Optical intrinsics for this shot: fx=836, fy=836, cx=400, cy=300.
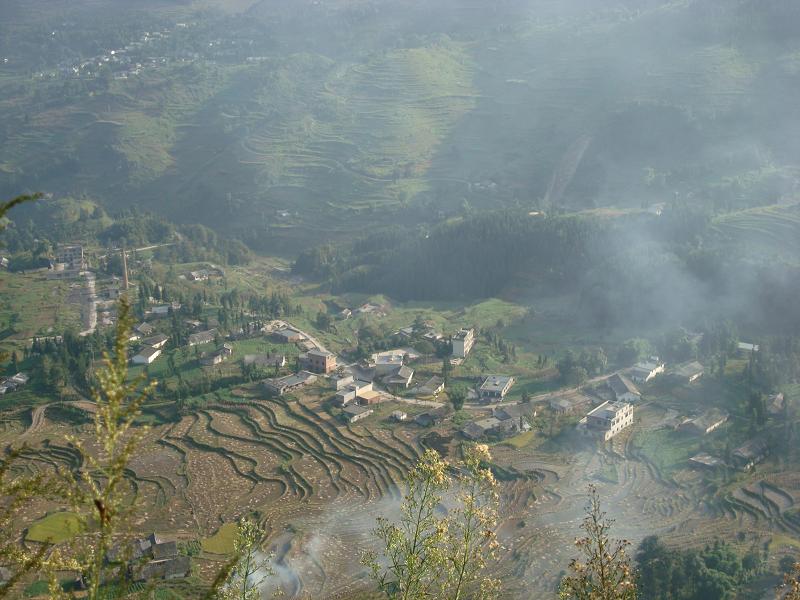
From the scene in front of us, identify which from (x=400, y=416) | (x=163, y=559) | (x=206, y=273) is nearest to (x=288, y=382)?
(x=400, y=416)

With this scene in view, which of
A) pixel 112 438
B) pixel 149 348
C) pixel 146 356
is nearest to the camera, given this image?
pixel 112 438

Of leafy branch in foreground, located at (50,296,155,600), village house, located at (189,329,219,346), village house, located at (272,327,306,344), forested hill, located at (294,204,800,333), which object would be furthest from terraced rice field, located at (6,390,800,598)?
leafy branch in foreground, located at (50,296,155,600)

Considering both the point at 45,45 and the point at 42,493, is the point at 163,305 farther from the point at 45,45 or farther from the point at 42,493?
the point at 45,45

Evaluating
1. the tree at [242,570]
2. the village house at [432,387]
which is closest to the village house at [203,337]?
the village house at [432,387]

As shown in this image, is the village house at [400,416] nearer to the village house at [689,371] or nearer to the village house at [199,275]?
the village house at [689,371]

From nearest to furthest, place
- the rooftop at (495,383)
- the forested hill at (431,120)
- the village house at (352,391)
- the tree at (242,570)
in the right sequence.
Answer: the tree at (242,570) → the village house at (352,391) → the rooftop at (495,383) → the forested hill at (431,120)

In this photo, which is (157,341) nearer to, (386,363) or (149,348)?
(149,348)

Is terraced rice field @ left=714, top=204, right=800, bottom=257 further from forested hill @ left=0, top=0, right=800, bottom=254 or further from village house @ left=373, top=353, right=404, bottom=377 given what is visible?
village house @ left=373, top=353, right=404, bottom=377

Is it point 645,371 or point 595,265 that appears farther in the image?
point 595,265
